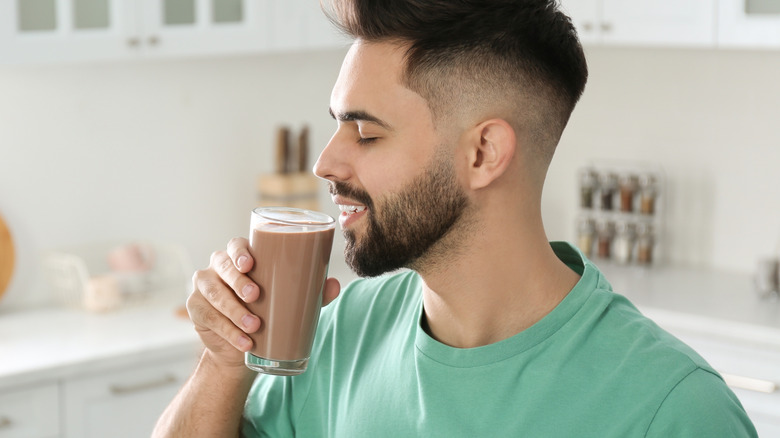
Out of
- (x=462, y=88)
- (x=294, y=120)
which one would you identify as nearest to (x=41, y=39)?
(x=294, y=120)

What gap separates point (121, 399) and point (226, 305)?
1505 mm

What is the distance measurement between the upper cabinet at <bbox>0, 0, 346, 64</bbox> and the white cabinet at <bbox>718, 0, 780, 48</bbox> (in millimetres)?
1156

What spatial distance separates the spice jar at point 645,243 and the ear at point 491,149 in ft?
6.55

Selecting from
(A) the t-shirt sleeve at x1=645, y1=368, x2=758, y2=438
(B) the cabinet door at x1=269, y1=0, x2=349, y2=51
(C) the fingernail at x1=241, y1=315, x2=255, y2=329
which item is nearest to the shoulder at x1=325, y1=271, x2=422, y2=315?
(C) the fingernail at x1=241, y1=315, x2=255, y2=329

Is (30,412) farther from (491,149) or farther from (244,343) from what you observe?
(491,149)

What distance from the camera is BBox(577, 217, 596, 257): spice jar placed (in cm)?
334

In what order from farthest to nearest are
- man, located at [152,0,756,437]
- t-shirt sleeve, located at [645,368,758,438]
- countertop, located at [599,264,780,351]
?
countertop, located at [599,264,780,351], man, located at [152,0,756,437], t-shirt sleeve, located at [645,368,758,438]

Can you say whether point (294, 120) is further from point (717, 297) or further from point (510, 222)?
point (510, 222)

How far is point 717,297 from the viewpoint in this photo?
292 cm

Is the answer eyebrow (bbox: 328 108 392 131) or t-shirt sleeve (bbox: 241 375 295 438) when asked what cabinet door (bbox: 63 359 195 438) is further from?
eyebrow (bbox: 328 108 392 131)

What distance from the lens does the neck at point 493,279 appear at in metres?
1.35

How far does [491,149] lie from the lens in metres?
1.33

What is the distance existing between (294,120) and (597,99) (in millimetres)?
1020

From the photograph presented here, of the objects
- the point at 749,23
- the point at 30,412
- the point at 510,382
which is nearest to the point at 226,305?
the point at 510,382
